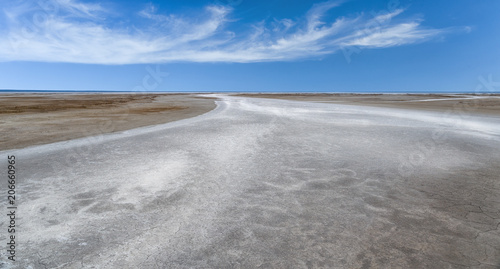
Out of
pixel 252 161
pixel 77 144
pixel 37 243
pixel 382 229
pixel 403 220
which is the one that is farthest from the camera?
pixel 77 144

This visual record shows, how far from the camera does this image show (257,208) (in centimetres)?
398

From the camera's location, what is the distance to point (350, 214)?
12.5ft

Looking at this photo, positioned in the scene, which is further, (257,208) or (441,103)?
(441,103)

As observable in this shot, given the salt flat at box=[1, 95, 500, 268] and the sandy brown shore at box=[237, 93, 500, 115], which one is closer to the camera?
the salt flat at box=[1, 95, 500, 268]

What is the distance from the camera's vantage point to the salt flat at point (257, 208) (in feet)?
9.43

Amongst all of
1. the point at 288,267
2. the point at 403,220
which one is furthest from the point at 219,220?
the point at 403,220

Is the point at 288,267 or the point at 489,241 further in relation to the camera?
the point at 489,241

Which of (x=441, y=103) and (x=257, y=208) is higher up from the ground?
(x=441, y=103)

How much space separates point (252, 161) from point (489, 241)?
450cm

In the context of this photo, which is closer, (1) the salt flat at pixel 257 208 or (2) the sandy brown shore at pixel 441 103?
(1) the salt flat at pixel 257 208

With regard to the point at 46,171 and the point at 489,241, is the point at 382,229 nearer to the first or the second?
the point at 489,241

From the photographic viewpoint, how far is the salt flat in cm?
288

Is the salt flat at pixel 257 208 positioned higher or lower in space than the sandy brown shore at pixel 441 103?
lower

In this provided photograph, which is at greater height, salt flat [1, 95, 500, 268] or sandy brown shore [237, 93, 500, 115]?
sandy brown shore [237, 93, 500, 115]
